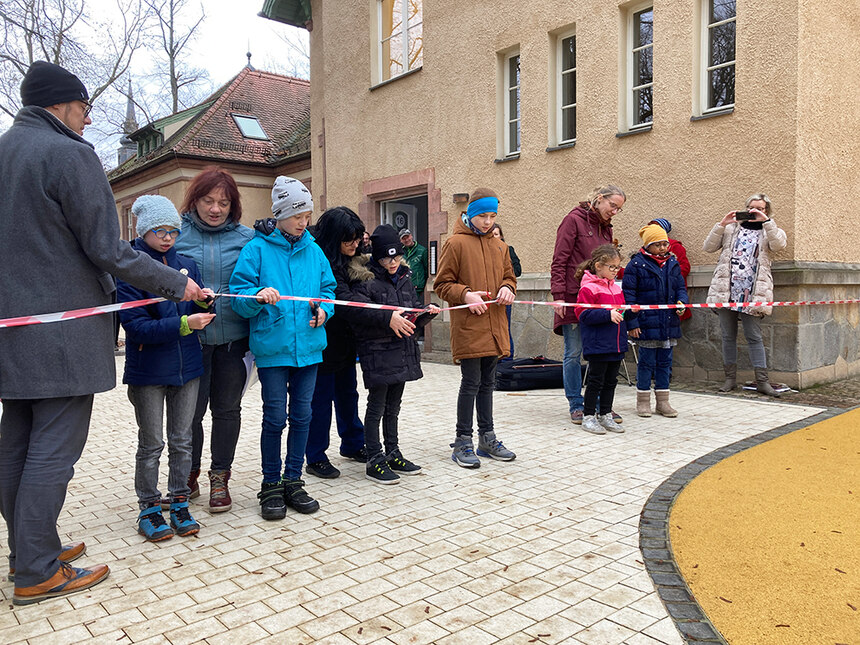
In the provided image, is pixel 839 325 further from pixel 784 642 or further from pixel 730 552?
pixel 784 642

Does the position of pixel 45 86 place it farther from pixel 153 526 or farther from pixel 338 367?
pixel 338 367

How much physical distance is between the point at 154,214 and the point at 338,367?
5.50ft

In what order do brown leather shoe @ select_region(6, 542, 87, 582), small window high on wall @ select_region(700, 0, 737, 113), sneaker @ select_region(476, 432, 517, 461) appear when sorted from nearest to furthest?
brown leather shoe @ select_region(6, 542, 87, 582) < sneaker @ select_region(476, 432, 517, 461) < small window high on wall @ select_region(700, 0, 737, 113)

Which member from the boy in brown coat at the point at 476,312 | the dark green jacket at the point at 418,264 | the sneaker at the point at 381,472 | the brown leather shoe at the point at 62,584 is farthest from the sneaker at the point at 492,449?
the dark green jacket at the point at 418,264

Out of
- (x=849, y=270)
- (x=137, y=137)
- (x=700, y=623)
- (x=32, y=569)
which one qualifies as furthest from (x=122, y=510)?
(x=137, y=137)

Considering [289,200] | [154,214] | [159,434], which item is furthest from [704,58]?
[159,434]

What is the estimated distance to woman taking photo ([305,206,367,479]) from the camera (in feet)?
15.3

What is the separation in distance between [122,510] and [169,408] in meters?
0.81

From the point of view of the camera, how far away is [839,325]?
830 cm

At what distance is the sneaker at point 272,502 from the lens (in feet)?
13.0

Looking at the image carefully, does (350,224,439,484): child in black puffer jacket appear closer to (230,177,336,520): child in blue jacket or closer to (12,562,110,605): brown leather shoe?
(230,177,336,520): child in blue jacket

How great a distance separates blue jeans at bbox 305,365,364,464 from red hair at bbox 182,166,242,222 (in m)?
1.35

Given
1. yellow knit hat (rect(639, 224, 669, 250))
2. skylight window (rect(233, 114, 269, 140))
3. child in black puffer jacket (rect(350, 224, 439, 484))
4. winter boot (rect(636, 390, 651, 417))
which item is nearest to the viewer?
child in black puffer jacket (rect(350, 224, 439, 484))

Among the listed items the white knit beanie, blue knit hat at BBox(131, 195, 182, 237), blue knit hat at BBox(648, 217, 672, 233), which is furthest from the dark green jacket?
blue knit hat at BBox(131, 195, 182, 237)
